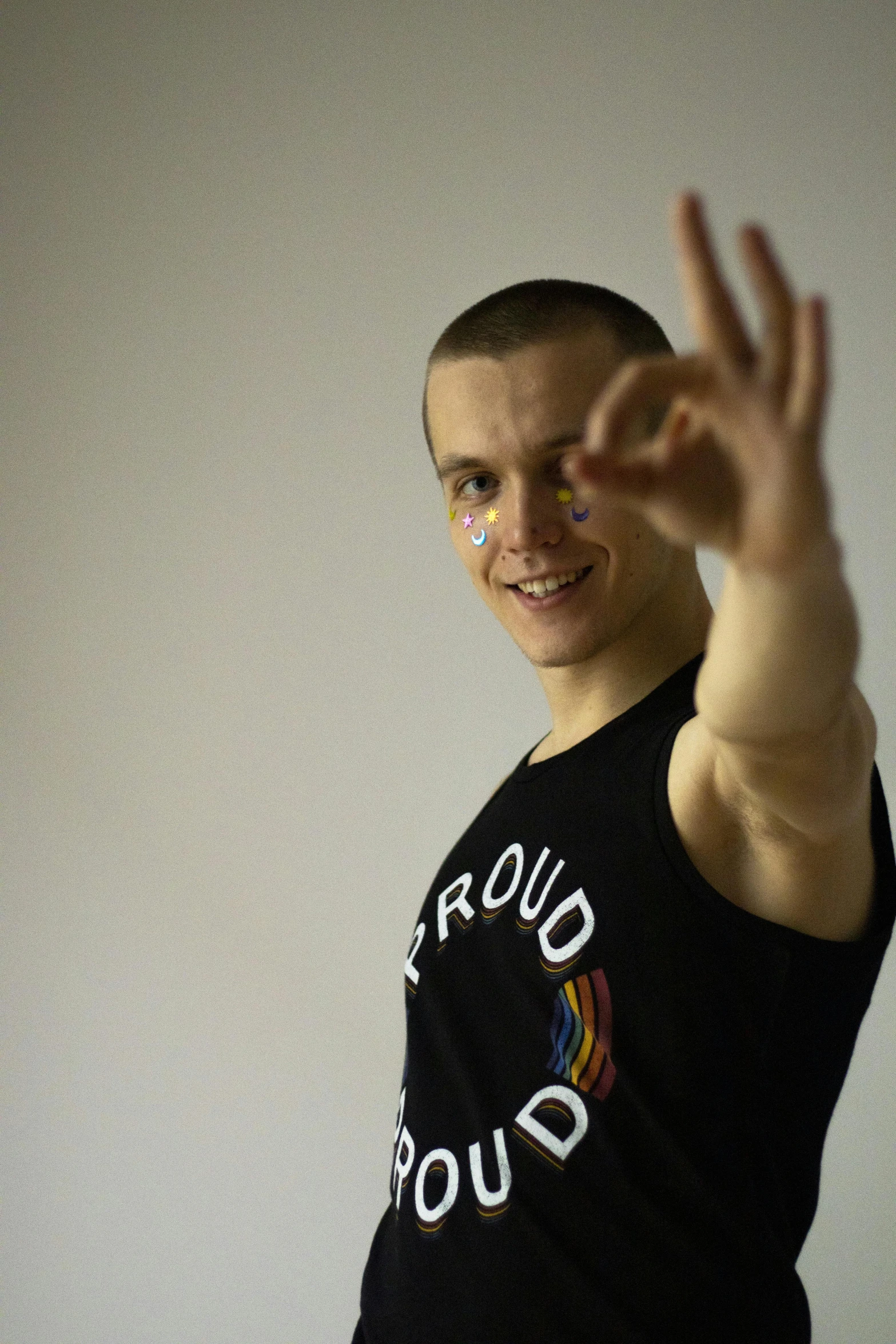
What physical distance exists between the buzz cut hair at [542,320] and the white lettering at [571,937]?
54 cm

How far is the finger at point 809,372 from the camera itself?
51cm

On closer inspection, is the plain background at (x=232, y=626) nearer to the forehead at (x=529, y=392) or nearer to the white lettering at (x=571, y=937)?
the forehead at (x=529, y=392)

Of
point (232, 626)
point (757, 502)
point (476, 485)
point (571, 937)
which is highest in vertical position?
point (232, 626)

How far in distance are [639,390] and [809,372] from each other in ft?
0.25

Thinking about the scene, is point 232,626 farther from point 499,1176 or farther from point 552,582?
point 499,1176

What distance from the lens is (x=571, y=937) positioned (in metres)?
0.94

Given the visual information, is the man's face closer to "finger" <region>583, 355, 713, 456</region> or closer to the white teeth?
the white teeth

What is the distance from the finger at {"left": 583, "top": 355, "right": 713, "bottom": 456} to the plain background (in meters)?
1.59

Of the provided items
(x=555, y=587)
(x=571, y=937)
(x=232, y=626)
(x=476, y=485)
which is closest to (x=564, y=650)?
(x=555, y=587)

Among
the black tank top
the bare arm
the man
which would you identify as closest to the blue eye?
the man

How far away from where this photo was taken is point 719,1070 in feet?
2.86

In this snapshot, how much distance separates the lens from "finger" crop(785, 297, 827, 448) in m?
0.51

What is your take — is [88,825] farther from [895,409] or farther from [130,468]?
[895,409]

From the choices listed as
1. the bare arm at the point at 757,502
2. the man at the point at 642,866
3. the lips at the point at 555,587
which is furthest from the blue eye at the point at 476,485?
the bare arm at the point at 757,502
